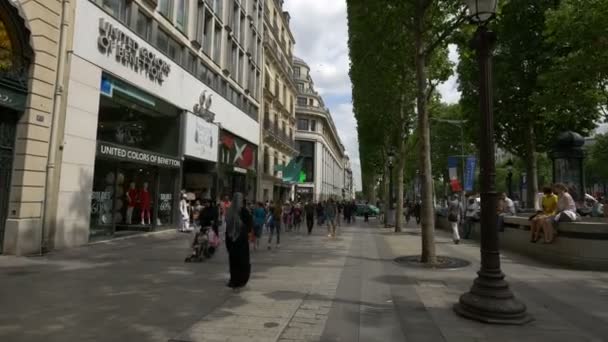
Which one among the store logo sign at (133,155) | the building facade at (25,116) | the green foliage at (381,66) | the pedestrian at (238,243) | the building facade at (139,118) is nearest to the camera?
the pedestrian at (238,243)

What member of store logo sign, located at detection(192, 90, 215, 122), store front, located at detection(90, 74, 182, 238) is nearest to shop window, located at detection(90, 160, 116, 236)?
store front, located at detection(90, 74, 182, 238)

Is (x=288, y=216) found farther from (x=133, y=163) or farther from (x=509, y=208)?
(x=509, y=208)

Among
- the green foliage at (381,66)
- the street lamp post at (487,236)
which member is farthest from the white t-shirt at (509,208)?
the street lamp post at (487,236)

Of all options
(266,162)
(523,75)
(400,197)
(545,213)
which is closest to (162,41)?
(400,197)

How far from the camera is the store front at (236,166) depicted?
23.7m

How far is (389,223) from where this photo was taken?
2734 centimetres

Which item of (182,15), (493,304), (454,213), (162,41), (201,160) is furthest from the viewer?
(201,160)

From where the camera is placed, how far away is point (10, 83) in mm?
9516

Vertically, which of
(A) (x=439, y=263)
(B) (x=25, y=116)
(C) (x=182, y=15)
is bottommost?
(A) (x=439, y=263)

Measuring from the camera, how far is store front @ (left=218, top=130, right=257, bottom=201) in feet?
77.8

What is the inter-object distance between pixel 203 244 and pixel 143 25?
9930 millimetres

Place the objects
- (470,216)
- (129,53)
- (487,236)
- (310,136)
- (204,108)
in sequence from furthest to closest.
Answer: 1. (310,136)
2. (204,108)
3. (470,216)
4. (129,53)
5. (487,236)

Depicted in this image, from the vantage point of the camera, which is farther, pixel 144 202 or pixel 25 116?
pixel 144 202

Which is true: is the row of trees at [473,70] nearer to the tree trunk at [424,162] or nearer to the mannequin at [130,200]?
the tree trunk at [424,162]
